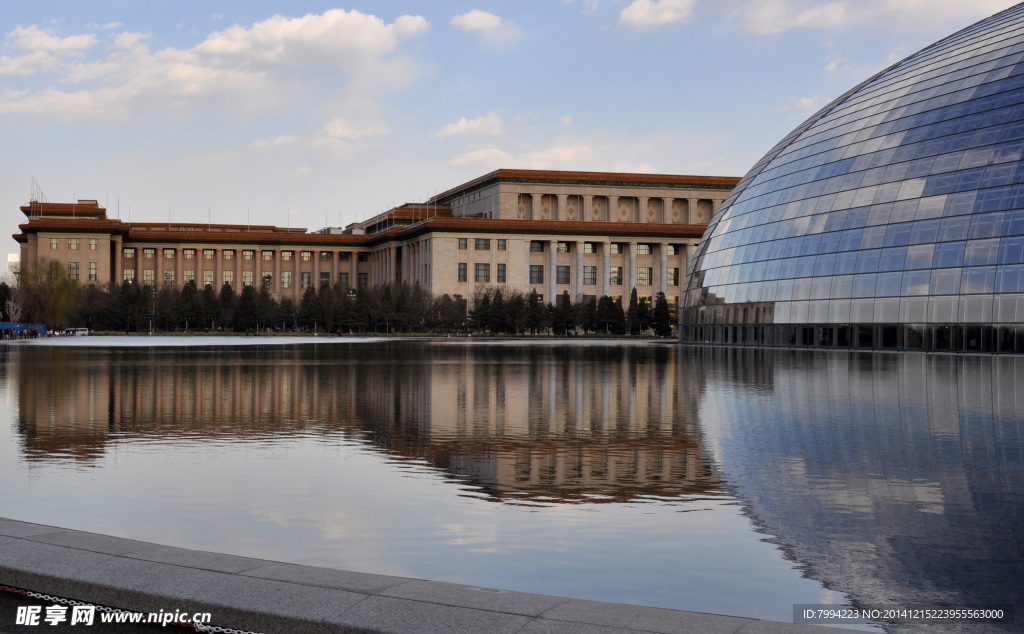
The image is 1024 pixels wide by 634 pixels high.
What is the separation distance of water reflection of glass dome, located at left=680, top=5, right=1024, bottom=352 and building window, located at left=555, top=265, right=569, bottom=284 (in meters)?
84.5

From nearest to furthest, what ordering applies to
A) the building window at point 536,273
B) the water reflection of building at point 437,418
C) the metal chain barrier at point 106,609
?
the metal chain barrier at point 106,609 → the water reflection of building at point 437,418 → the building window at point 536,273

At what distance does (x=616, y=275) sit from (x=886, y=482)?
143 m

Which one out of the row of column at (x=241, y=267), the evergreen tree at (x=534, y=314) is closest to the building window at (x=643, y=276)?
the evergreen tree at (x=534, y=314)

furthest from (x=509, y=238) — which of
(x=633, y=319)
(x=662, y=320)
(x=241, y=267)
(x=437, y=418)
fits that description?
(x=437, y=418)

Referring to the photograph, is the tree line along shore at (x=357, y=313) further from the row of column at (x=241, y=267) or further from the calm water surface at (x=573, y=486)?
the calm water surface at (x=573, y=486)

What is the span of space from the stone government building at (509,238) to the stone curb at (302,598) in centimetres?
13629

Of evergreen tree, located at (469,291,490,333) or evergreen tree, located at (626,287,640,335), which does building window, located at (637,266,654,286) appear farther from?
A: evergreen tree, located at (469,291,490,333)

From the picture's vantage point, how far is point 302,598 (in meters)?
6.33

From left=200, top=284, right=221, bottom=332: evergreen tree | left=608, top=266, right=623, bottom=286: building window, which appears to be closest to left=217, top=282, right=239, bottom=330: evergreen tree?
left=200, top=284, right=221, bottom=332: evergreen tree

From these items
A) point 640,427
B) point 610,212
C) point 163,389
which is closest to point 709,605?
point 640,427

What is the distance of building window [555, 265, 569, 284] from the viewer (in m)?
152

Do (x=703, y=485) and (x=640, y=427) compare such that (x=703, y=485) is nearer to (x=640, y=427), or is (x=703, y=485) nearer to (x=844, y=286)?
(x=640, y=427)

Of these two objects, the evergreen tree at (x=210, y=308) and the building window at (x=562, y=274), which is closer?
the evergreen tree at (x=210, y=308)

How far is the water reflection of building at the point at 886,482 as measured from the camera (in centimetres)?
805
